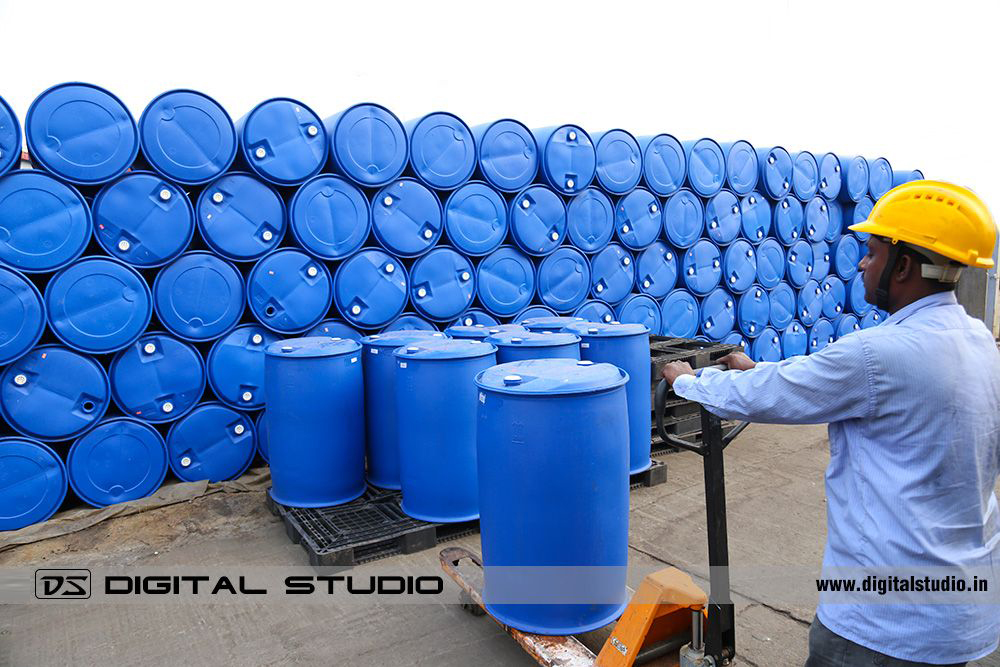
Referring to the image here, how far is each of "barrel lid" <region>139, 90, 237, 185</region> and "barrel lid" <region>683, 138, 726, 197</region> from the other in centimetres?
407

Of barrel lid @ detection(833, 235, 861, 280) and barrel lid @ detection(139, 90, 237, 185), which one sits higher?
barrel lid @ detection(139, 90, 237, 185)

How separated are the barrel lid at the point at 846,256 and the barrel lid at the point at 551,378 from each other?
6269 mm

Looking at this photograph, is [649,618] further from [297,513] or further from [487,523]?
[297,513]

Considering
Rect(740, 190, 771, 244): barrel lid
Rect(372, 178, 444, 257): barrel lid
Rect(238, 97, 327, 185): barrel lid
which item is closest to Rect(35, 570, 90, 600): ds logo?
Rect(238, 97, 327, 185): barrel lid

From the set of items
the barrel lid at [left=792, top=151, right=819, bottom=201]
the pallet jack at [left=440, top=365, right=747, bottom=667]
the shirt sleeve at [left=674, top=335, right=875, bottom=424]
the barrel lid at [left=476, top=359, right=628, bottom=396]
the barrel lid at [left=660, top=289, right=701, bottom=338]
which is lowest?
the pallet jack at [left=440, top=365, right=747, bottom=667]

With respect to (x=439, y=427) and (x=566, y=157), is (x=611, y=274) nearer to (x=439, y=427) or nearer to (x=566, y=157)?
(x=566, y=157)

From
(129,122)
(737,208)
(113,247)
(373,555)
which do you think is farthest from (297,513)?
(737,208)

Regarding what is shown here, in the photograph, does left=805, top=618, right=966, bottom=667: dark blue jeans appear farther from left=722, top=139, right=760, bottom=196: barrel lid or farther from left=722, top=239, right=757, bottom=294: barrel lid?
left=722, top=139, right=760, bottom=196: barrel lid

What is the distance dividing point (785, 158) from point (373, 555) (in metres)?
6.00

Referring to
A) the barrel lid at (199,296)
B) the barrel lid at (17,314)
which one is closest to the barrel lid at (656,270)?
the barrel lid at (199,296)

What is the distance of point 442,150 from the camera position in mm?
4895

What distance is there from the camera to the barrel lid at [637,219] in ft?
19.4

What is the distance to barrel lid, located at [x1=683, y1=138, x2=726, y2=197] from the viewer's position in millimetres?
6254

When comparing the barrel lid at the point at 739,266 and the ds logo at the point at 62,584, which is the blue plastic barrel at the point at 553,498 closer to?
the ds logo at the point at 62,584
